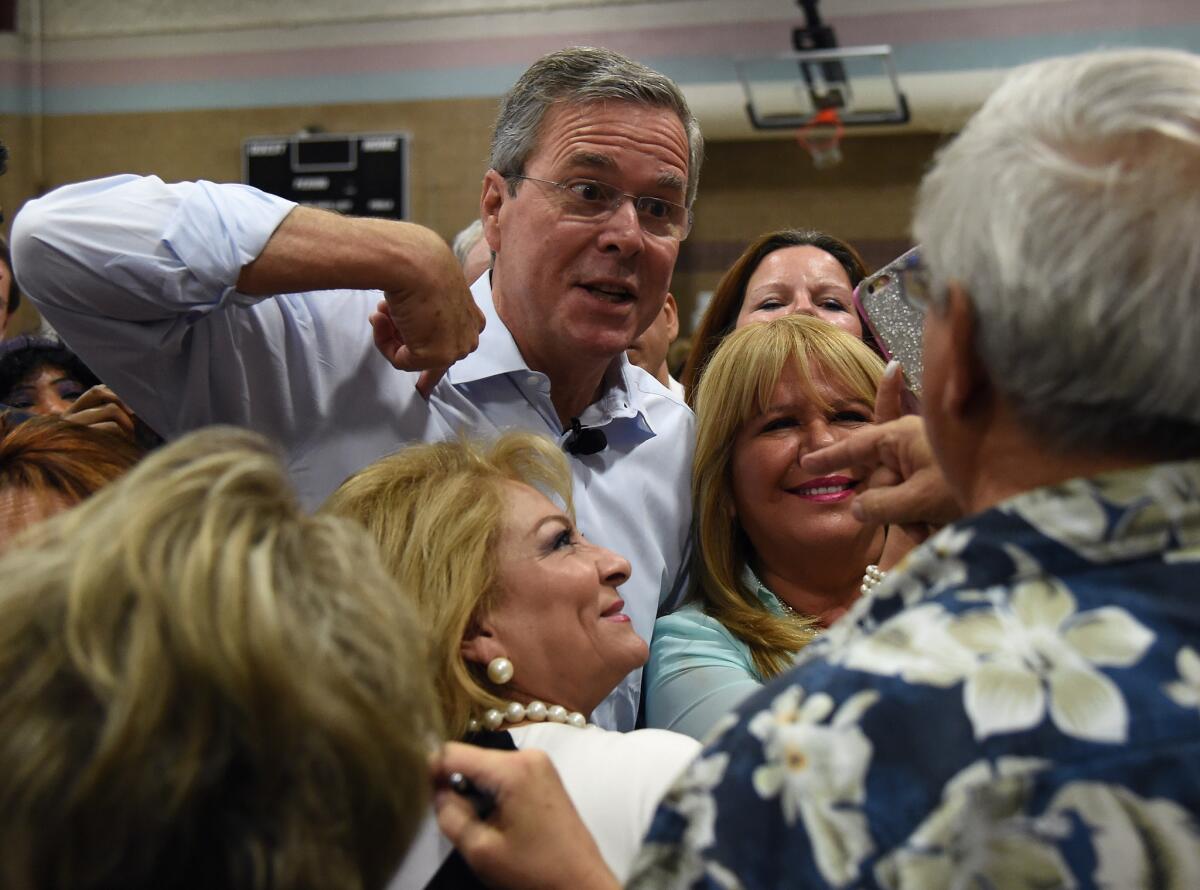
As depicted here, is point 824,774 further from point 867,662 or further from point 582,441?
point 582,441

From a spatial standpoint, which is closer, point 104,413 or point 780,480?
point 104,413

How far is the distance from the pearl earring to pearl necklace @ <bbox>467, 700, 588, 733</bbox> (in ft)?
0.10

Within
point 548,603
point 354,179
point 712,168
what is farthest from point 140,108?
point 548,603

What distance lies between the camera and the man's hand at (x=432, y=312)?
1.71 m

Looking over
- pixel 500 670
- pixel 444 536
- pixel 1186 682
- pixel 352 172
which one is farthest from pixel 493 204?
pixel 352 172

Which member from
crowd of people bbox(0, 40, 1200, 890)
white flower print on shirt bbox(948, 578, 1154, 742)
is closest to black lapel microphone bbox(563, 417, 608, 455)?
crowd of people bbox(0, 40, 1200, 890)

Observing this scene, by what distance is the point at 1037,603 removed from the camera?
91 cm

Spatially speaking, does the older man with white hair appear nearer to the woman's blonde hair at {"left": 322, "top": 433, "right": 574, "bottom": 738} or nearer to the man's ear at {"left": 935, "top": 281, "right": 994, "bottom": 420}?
the man's ear at {"left": 935, "top": 281, "right": 994, "bottom": 420}

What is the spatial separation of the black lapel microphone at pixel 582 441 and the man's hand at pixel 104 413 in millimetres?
726

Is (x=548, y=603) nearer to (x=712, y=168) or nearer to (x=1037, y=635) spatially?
(x=1037, y=635)

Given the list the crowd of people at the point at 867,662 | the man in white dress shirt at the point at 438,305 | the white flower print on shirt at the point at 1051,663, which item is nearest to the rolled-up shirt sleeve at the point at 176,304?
the man in white dress shirt at the point at 438,305

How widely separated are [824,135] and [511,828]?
6.23 m

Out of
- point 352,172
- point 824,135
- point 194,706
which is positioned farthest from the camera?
point 352,172

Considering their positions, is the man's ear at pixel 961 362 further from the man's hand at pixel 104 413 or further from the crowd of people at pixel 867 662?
the man's hand at pixel 104 413
